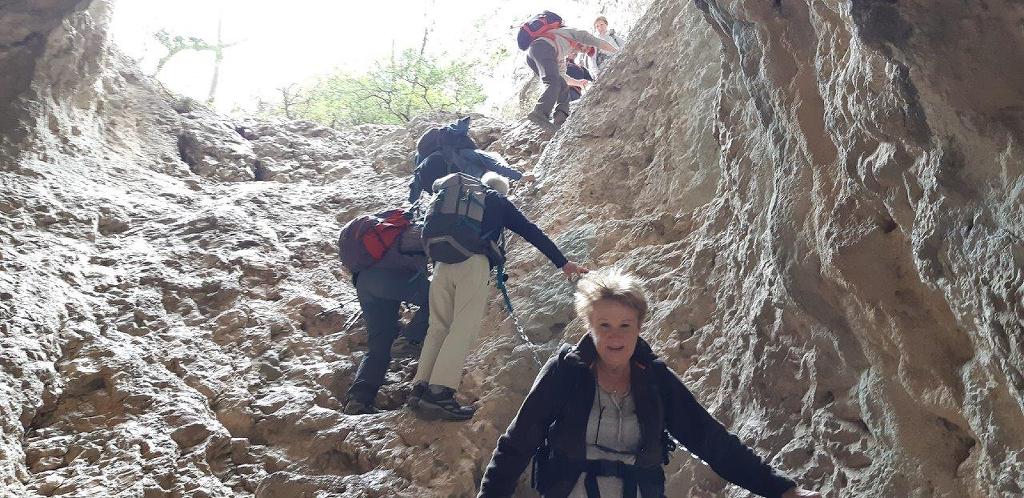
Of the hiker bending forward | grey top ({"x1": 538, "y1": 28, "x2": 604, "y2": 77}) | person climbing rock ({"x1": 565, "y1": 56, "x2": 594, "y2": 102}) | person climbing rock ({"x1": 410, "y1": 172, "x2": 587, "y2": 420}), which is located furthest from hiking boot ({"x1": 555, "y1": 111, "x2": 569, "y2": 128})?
the hiker bending forward

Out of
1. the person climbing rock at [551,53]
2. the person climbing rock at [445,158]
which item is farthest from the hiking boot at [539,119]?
the person climbing rock at [445,158]

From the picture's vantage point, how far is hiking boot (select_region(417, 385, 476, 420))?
Result: 201 inches

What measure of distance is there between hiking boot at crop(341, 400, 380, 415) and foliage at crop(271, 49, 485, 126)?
1030 cm

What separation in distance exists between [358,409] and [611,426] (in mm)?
2967

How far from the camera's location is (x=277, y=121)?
11.6 m

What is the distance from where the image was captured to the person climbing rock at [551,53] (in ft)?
34.1

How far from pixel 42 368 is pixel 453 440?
2629mm

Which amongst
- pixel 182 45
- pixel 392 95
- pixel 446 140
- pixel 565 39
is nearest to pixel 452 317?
pixel 446 140

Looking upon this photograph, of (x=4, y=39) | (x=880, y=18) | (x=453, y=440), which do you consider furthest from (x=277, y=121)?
(x=880, y=18)

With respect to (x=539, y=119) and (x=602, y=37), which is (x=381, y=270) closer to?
(x=539, y=119)

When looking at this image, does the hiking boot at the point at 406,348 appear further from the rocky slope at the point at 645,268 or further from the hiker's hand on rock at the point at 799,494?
the hiker's hand on rock at the point at 799,494

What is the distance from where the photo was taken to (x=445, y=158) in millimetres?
6742

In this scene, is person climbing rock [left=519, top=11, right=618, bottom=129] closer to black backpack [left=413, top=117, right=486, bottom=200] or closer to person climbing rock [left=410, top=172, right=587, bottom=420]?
black backpack [left=413, top=117, right=486, bottom=200]

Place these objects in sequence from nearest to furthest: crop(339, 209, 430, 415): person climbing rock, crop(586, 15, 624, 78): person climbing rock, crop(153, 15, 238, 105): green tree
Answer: crop(339, 209, 430, 415): person climbing rock
crop(586, 15, 624, 78): person climbing rock
crop(153, 15, 238, 105): green tree
